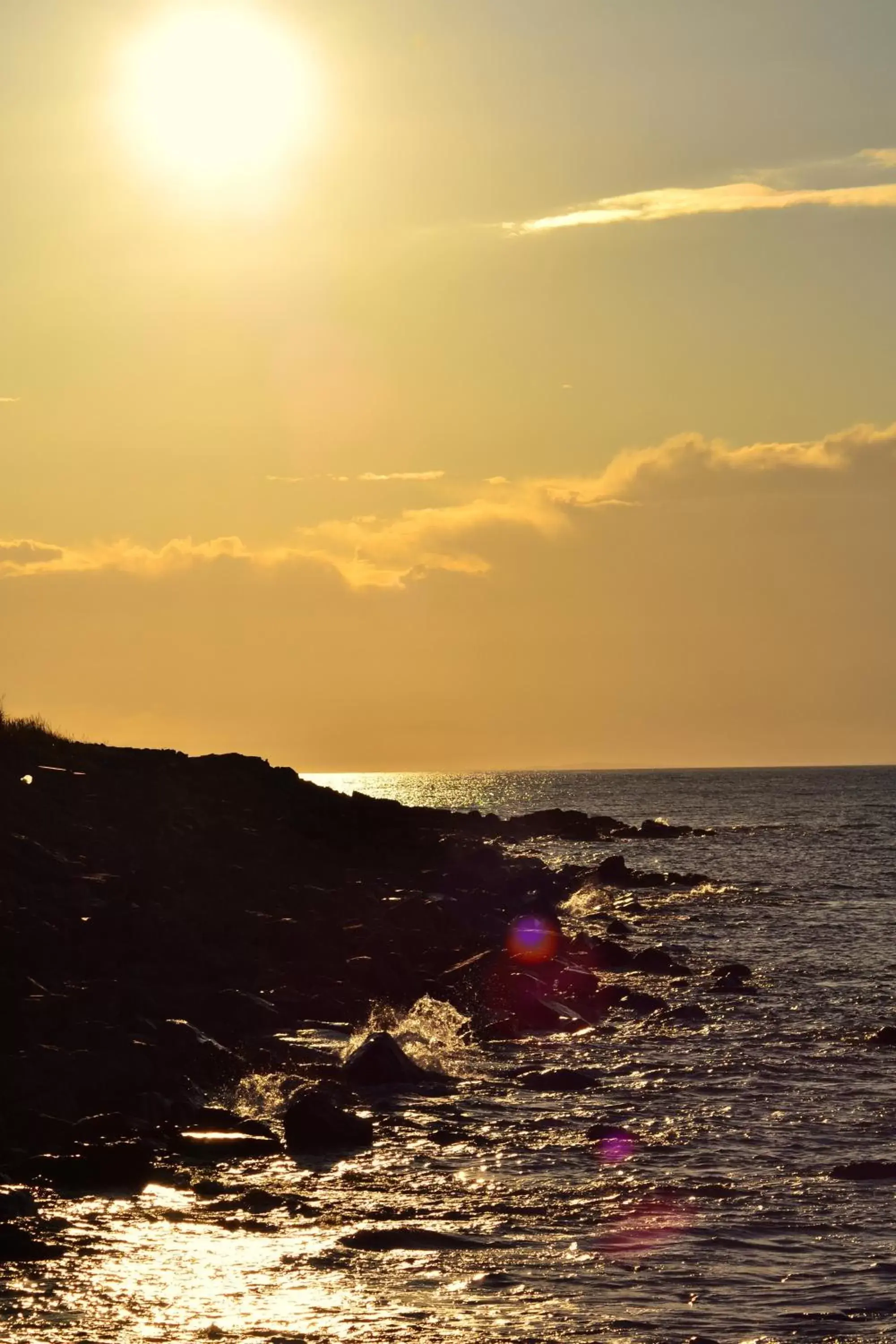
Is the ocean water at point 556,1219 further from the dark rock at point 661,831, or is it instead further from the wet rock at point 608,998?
the dark rock at point 661,831

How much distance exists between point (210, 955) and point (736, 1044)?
8.67 m

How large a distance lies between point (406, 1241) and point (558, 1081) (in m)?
7.65

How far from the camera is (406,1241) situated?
44.4ft

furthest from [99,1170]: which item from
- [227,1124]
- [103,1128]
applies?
[227,1124]

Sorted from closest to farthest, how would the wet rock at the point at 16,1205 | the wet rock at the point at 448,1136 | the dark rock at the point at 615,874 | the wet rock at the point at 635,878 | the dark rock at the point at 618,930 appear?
1. the wet rock at the point at 16,1205
2. the wet rock at the point at 448,1136
3. the dark rock at the point at 618,930
4. the wet rock at the point at 635,878
5. the dark rock at the point at 615,874

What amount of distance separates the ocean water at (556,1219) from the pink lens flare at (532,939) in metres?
7.75

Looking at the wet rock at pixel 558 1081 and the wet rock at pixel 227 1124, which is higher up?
the wet rock at pixel 227 1124

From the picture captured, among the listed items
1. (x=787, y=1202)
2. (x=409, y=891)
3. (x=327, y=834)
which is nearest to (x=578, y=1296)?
(x=787, y=1202)

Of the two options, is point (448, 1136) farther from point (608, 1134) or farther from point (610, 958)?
point (610, 958)

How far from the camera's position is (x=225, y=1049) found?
19.9m

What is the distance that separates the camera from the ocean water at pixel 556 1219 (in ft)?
37.9

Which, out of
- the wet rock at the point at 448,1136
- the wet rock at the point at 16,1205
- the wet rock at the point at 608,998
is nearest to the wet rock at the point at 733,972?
the wet rock at the point at 608,998

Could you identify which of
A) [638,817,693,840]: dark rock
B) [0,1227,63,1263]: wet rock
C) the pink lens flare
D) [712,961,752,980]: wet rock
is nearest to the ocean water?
[0,1227,63,1263]: wet rock

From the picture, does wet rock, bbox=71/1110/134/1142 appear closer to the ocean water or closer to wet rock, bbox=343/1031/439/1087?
the ocean water
